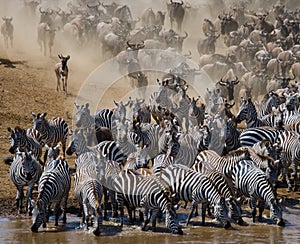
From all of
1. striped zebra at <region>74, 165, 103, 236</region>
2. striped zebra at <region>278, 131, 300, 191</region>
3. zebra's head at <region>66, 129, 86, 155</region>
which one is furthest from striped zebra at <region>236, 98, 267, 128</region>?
striped zebra at <region>74, 165, 103, 236</region>

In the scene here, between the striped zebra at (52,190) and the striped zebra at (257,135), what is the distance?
628 centimetres

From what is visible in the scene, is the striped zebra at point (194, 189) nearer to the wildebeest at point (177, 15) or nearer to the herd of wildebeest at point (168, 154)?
the herd of wildebeest at point (168, 154)

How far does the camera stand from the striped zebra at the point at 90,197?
16.4 m

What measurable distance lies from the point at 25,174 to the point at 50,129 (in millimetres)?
5317

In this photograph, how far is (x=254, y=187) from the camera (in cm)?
1792

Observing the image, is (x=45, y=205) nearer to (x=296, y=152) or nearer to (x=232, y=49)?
(x=296, y=152)

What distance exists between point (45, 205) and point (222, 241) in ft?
11.8

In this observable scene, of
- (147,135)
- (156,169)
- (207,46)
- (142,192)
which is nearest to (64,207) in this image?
(142,192)

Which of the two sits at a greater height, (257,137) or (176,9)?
(176,9)

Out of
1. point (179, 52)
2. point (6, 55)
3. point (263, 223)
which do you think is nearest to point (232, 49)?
point (179, 52)

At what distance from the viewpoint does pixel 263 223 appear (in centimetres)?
1773

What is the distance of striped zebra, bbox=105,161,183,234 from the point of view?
16.6 m

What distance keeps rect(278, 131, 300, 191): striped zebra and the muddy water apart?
12.0 ft

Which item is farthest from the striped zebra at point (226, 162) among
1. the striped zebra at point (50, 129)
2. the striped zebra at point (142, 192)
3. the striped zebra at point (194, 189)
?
the striped zebra at point (50, 129)
